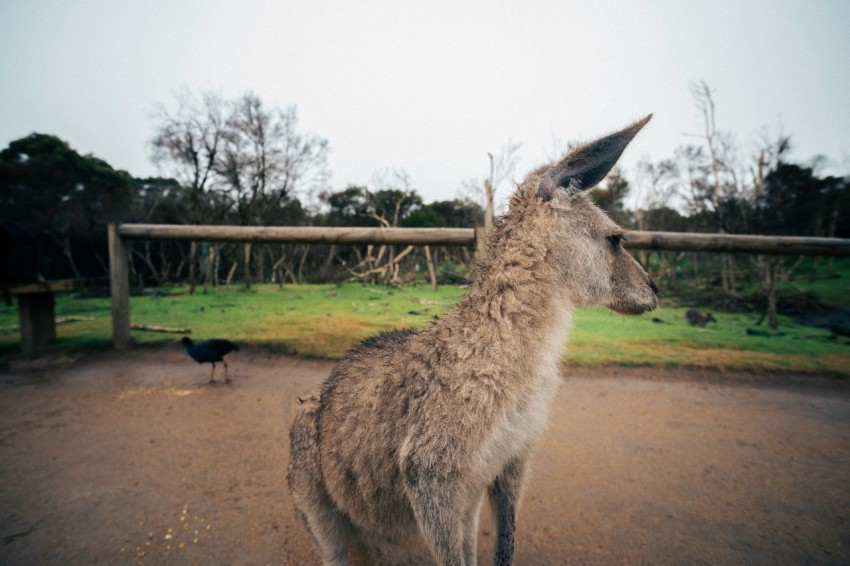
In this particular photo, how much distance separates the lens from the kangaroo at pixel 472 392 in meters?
1.20

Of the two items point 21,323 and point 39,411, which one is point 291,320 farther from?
point 21,323

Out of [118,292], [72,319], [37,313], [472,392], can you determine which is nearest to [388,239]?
[472,392]

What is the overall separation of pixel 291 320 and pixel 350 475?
172 inches

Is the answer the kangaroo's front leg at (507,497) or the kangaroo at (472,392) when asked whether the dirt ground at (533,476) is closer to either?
the kangaroo's front leg at (507,497)

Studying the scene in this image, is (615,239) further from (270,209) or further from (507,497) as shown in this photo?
(270,209)

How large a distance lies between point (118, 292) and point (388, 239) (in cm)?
392

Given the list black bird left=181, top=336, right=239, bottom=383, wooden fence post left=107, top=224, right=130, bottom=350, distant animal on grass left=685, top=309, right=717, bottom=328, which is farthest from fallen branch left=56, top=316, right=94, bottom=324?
distant animal on grass left=685, top=309, right=717, bottom=328

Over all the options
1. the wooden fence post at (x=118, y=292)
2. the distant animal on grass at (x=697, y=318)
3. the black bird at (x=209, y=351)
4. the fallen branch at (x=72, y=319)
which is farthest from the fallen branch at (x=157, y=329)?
the distant animal on grass at (x=697, y=318)

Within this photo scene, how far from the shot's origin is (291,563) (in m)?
1.75

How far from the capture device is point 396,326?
4.50 m

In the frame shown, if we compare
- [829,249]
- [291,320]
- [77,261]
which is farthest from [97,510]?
[77,261]

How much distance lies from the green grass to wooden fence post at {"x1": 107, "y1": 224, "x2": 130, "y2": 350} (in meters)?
0.23

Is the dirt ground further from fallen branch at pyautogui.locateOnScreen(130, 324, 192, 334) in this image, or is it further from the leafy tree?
the leafy tree

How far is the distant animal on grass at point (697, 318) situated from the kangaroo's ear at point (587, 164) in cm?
609
